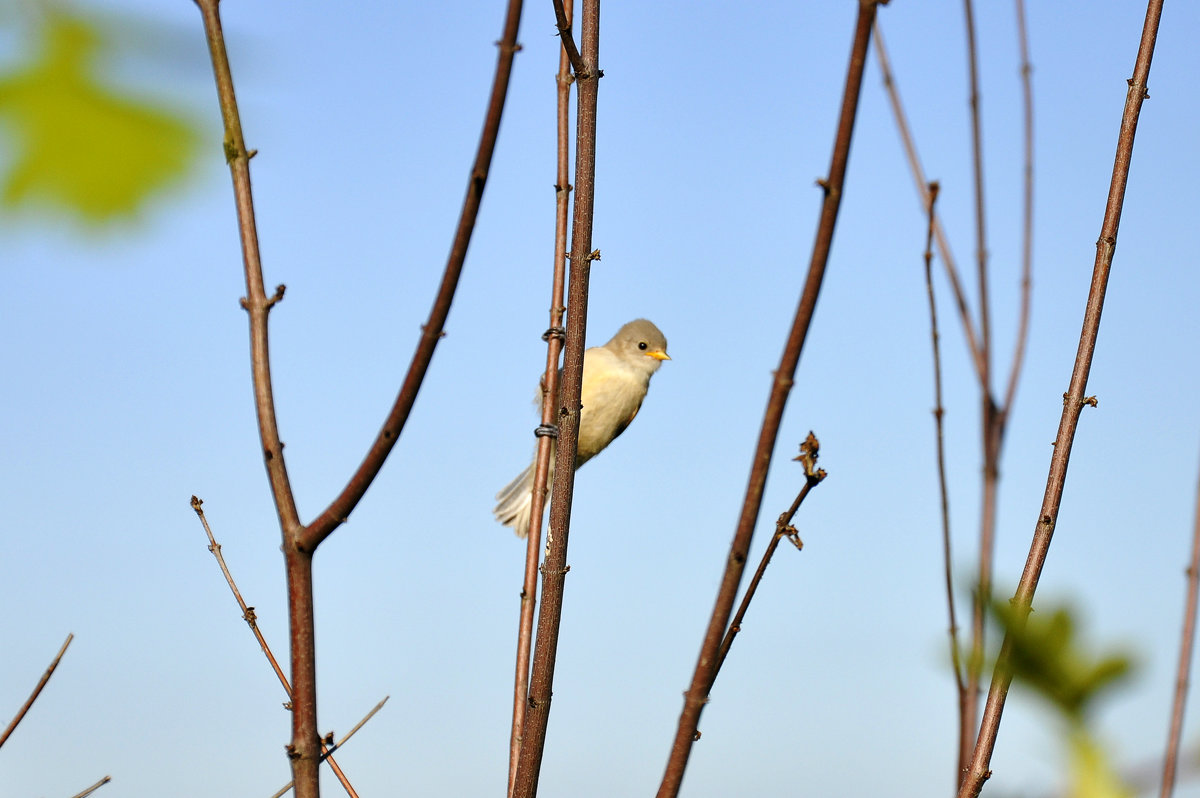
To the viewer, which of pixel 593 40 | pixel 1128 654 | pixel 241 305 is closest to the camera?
pixel 1128 654

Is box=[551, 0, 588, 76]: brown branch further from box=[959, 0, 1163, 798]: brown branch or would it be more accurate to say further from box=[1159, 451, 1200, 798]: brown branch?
box=[1159, 451, 1200, 798]: brown branch

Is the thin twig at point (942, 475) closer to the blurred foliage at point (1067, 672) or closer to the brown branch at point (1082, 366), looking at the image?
the brown branch at point (1082, 366)

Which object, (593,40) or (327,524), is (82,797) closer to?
(327,524)

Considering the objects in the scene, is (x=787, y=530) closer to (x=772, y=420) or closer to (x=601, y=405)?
(x=772, y=420)

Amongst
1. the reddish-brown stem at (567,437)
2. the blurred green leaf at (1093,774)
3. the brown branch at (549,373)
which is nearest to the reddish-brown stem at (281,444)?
the reddish-brown stem at (567,437)

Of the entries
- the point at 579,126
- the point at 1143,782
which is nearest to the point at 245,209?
the point at 579,126

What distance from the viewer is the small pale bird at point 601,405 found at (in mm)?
6410

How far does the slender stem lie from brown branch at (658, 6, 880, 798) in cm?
56

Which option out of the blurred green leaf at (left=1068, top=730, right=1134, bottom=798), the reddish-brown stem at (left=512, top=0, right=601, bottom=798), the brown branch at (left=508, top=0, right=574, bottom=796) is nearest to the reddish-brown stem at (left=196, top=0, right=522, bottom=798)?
the reddish-brown stem at (left=512, top=0, right=601, bottom=798)

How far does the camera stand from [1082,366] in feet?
7.27

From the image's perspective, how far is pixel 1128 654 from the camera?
17.8 inches

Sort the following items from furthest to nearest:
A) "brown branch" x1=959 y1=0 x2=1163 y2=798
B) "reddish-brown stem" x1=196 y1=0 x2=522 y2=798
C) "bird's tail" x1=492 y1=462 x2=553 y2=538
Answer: "bird's tail" x1=492 y1=462 x2=553 y2=538 < "brown branch" x1=959 y1=0 x2=1163 y2=798 < "reddish-brown stem" x1=196 y1=0 x2=522 y2=798

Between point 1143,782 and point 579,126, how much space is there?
5.96 feet

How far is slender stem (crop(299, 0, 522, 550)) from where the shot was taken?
1665 mm
